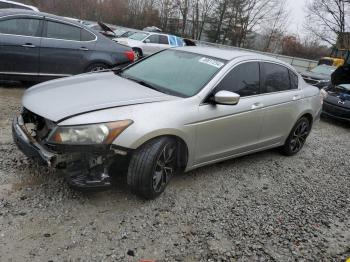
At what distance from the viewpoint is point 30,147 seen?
331 cm

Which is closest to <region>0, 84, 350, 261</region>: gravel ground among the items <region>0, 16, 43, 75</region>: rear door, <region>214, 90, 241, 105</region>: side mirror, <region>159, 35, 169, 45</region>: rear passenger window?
<region>214, 90, 241, 105</region>: side mirror

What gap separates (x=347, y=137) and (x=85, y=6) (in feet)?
118

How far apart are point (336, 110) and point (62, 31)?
6586mm

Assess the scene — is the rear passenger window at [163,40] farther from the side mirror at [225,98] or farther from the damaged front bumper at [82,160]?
the damaged front bumper at [82,160]

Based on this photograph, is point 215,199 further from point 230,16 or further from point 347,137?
point 230,16

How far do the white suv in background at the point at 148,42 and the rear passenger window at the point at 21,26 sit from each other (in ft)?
27.7

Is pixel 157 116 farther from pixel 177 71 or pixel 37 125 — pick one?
pixel 37 125

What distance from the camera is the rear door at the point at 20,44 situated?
650cm

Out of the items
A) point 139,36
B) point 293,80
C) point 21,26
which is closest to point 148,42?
point 139,36

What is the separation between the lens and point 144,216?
11.2 feet

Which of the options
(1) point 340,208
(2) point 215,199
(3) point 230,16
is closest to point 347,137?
(1) point 340,208

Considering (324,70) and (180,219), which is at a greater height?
(324,70)

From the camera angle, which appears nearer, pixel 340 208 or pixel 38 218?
pixel 38 218

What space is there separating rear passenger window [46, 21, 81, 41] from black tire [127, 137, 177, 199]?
451 cm
